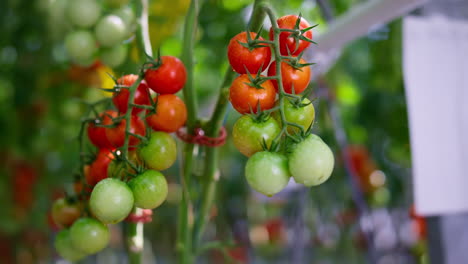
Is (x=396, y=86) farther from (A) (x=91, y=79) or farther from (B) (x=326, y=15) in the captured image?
(A) (x=91, y=79)

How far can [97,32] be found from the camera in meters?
0.67

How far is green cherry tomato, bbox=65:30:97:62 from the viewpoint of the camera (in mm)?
671

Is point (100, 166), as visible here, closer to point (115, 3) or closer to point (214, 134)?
point (214, 134)

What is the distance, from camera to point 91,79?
3.54 feet

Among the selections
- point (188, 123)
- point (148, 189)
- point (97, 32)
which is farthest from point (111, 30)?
point (148, 189)

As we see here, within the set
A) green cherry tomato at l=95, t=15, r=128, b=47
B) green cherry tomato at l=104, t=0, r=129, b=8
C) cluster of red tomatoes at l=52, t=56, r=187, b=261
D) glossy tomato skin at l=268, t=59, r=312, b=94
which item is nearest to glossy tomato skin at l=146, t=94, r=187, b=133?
cluster of red tomatoes at l=52, t=56, r=187, b=261

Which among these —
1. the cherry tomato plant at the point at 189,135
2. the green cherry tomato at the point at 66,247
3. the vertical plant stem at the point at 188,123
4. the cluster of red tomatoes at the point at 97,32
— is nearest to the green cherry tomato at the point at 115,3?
the cluster of red tomatoes at the point at 97,32

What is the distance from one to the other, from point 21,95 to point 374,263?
3.40ft

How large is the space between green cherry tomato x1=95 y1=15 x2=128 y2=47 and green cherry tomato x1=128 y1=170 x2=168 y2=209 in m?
0.33

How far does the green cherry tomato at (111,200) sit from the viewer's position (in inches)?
13.9

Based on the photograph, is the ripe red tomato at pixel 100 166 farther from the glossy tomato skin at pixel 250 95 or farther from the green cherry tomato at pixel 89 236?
the glossy tomato skin at pixel 250 95

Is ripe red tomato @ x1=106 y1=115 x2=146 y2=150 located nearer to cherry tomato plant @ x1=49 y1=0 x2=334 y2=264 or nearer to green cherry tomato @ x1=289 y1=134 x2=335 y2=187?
cherry tomato plant @ x1=49 y1=0 x2=334 y2=264

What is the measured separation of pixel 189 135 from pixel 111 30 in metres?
0.25

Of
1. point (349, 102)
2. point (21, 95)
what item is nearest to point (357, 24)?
point (21, 95)
